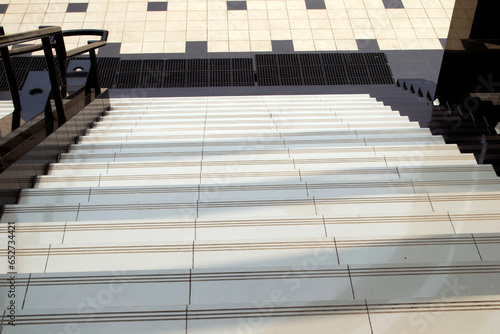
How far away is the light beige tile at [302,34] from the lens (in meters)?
6.89

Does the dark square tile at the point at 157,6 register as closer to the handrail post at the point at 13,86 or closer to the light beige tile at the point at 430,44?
the light beige tile at the point at 430,44

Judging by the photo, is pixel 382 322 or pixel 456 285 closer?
pixel 382 322

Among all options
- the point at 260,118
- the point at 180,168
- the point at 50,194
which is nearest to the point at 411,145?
the point at 260,118

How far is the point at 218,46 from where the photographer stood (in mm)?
6719

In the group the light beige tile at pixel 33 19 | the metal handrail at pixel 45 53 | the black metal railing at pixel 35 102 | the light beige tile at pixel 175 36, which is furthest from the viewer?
the light beige tile at pixel 33 19

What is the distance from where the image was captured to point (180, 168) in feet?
9.64

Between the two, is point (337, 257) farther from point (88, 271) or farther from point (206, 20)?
point (206, 20)

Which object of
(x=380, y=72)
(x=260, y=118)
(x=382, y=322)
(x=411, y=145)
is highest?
(x=382, y=322)

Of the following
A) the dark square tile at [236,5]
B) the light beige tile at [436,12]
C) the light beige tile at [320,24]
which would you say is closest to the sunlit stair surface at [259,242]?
the light beige tile at [320,24]

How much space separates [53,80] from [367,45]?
4.99 m

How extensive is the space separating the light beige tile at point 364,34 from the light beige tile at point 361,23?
0.25 ft

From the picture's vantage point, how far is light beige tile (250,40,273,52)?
670cm

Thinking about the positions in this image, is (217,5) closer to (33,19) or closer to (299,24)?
(299,24)

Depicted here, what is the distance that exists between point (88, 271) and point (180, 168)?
1.34 m
